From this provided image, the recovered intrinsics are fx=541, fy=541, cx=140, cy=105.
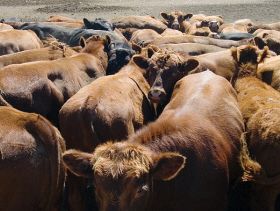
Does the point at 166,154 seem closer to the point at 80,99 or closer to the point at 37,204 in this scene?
the point at 37,204

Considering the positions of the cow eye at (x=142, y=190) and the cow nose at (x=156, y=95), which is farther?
the cow nose at (x=156, y=95)

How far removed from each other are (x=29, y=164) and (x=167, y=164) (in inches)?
52.4

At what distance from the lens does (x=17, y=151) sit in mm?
4891

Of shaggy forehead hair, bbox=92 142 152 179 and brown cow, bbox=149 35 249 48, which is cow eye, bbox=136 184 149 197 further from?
brown cow, bbox=149 35 249 48

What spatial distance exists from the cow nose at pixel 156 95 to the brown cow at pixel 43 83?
112cm

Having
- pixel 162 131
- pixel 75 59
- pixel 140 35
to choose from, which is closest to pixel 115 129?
pixel 162 131

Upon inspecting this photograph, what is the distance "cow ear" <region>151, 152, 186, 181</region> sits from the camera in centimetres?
436

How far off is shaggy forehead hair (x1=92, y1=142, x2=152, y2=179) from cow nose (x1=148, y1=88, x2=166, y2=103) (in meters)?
A: 2.66

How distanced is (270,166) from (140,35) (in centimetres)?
994

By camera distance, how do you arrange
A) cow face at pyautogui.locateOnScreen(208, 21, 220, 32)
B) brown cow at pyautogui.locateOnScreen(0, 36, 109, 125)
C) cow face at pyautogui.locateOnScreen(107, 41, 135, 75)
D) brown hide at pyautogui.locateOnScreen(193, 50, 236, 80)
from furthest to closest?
1. cow face at pyautogui.locateOnScreen(208, 21, 220, 32)
2. cow face at pyautogui.locateOnScreen(107, 41, 135, 75)
3. brown hide at pyautogui.locateOnScreen(193, 50, 236, 80)
4. brown cow at pyautogui.locateOnScreen(0, 36, 109, 125)

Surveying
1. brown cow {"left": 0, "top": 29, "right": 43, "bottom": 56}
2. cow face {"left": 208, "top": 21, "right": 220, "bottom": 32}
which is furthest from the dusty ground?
brown cow {"left": 0, "top": 29, "right": 43, "bottom": 56}

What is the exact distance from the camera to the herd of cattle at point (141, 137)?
4441mm

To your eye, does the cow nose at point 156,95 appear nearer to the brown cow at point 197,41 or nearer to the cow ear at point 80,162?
the cow ear at point 80,162

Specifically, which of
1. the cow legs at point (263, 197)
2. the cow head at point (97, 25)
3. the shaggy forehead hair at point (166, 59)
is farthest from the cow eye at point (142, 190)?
the cow head at point (97, 25)
